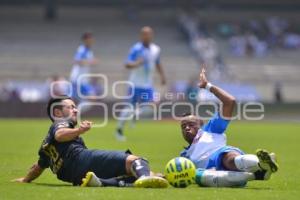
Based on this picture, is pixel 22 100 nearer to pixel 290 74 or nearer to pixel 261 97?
pixel 261 97

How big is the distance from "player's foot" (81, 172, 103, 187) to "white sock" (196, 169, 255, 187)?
1.26 m

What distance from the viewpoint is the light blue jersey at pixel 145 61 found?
23.3m

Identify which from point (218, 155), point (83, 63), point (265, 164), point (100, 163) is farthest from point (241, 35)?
point (265, 164)

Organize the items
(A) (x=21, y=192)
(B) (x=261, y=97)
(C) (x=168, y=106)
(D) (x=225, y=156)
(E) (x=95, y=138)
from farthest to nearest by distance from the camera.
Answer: (B) (x=261, y=97), (C) (x=168, y=106), (E) (x=95, y=138), (D) (x=225, y=156), (A) (x=21, y=192)

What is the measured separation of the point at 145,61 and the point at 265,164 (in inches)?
525

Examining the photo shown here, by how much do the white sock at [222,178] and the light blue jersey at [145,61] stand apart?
40.1ft

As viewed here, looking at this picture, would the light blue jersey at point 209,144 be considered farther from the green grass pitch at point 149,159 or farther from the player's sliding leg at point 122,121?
the player's sliding leg at point 122,121

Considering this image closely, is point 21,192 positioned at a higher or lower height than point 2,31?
lower

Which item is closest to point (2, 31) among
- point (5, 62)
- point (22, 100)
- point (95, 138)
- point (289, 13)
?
point (5, 62)

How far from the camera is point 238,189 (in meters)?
10.9

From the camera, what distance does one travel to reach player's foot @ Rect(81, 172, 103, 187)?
35.2 ft

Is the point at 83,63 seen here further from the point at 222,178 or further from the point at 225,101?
the point at 222,178

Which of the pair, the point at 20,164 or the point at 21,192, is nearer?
the point at 21,192

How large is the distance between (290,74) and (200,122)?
3356 cm
